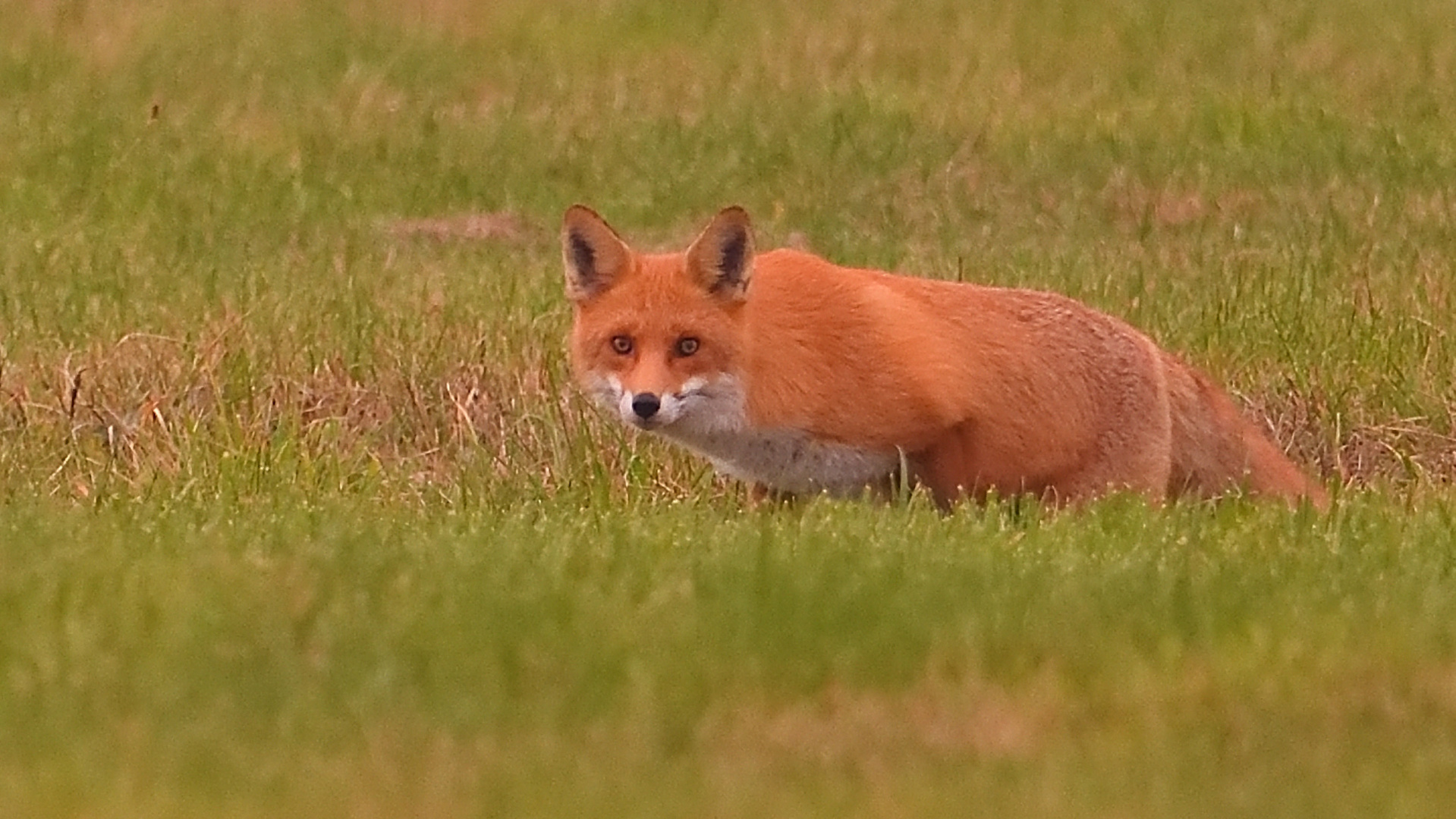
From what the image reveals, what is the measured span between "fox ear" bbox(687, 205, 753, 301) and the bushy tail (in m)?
1.70

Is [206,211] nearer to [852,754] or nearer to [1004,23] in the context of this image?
[1004,23]

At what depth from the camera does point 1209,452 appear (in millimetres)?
8984

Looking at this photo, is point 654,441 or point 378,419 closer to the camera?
point 654,441

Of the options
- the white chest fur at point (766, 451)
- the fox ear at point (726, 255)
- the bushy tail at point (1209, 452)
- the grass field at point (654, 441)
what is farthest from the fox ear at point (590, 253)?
the bushy tail at point (1209, 452)

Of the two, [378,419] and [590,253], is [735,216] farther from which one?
[378,419]

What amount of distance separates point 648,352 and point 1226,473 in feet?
7.44

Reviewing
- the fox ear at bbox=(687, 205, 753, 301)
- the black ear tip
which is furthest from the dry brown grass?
the black ear tip

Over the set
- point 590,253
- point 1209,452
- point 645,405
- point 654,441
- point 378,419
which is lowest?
point 378,419

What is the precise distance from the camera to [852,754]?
16.7 ft

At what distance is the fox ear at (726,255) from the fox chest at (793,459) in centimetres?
47

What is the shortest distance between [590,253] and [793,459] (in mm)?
969

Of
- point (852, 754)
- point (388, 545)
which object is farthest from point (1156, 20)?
point (852, 754)

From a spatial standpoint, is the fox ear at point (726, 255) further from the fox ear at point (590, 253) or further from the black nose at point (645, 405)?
the black nose at point (645, 405)

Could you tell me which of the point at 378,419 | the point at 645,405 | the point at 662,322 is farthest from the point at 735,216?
the point at 378,419
